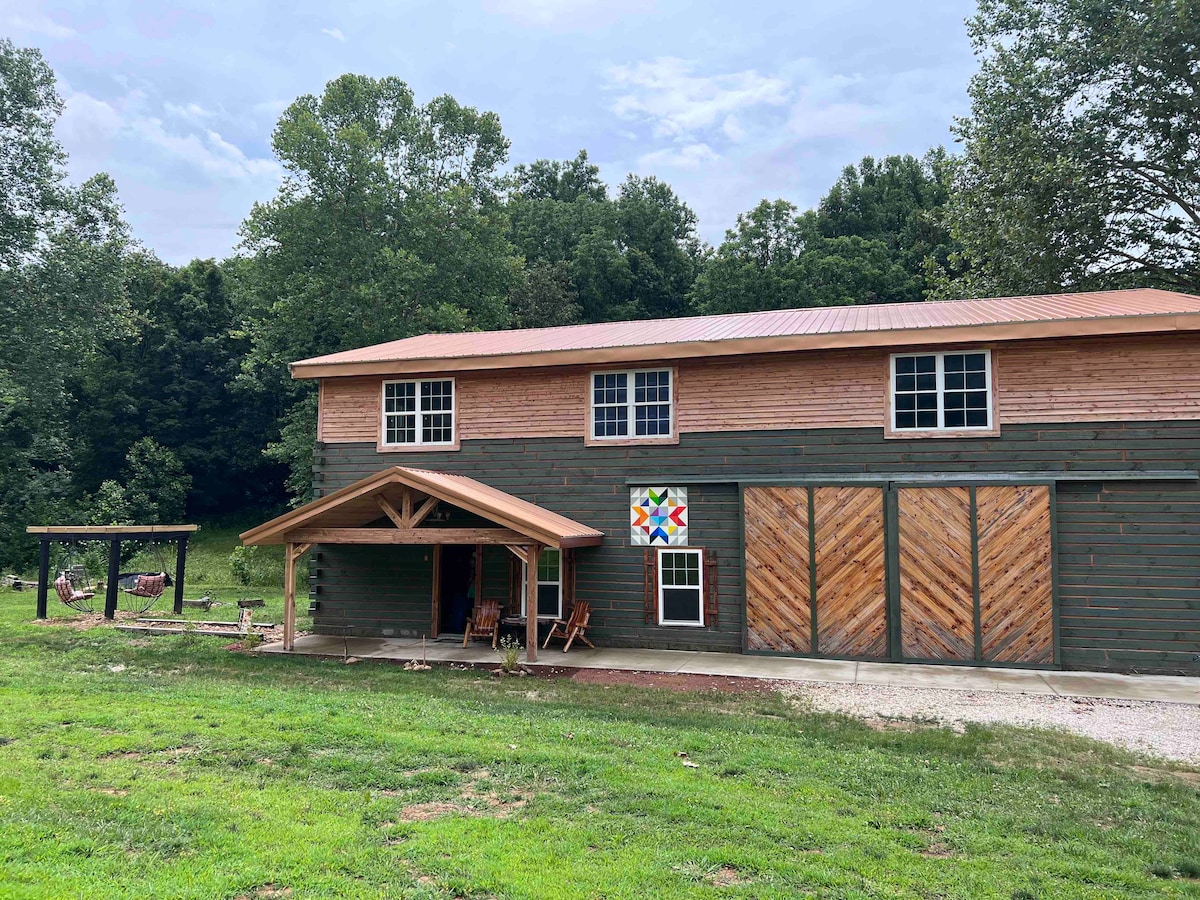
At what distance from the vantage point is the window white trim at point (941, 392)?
12.0 metres

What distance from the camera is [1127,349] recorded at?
11.4 m

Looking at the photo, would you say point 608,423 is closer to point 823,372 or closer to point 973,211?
point 823,372

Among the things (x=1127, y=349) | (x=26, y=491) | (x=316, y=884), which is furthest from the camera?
(x=26, y=491)

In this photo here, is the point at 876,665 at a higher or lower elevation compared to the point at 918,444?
lower

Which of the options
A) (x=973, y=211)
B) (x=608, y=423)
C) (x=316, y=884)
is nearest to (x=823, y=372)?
(x=608, y=423)

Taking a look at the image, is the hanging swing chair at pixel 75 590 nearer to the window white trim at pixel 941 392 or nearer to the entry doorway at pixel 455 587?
the entry doorway at pixel 455 587

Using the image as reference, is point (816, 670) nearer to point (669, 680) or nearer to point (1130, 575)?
point (669, 680)

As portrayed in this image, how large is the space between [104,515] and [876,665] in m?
28.5

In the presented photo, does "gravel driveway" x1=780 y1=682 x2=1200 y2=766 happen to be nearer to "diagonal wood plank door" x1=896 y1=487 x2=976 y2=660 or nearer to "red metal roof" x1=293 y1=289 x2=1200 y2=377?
"diagonal wood plank door" x1=896 y1=487 x2=976 y2=660

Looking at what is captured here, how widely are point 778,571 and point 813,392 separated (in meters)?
2.94

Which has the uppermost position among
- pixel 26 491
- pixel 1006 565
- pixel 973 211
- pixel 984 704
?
pixel 973 211

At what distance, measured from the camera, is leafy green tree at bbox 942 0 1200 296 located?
21.1 meters

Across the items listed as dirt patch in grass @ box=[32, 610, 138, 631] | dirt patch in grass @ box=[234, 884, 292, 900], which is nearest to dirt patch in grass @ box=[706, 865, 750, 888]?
dirt patch in grass @ box=[234, 884, 292, 900]

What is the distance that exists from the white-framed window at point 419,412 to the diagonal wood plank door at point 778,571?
584 cm
